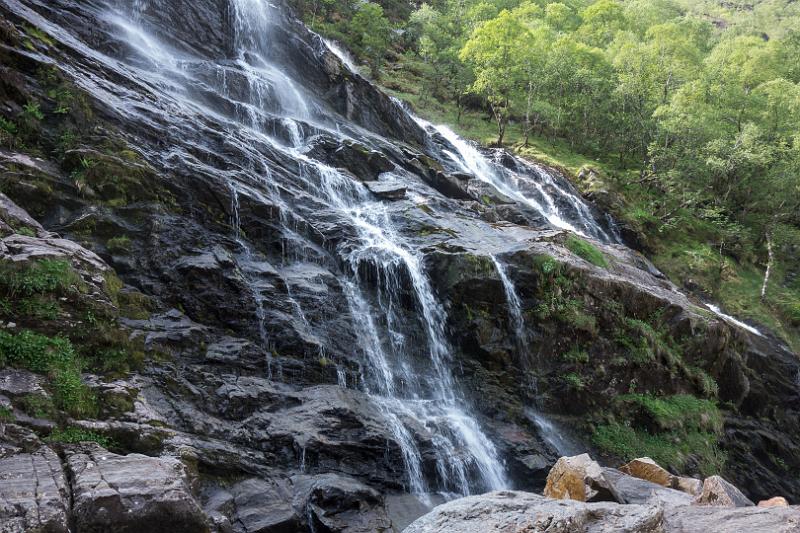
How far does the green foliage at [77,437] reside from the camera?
601 centimetres

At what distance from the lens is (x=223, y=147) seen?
48.4 feet

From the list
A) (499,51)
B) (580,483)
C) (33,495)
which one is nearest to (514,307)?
(580,483)

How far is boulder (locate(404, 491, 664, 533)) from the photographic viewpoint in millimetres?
4863

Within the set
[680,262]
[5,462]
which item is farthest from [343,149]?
[680,262]

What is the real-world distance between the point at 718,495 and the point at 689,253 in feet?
74.6

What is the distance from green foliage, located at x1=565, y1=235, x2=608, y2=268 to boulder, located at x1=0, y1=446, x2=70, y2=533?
14.9 m

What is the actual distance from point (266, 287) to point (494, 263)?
6.58 metres

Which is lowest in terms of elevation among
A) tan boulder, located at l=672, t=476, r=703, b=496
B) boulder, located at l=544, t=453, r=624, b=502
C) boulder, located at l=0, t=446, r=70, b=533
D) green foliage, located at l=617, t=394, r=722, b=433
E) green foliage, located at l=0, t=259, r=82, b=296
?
Answer: green foliage, located at l=617, t=394, r=722, b=433

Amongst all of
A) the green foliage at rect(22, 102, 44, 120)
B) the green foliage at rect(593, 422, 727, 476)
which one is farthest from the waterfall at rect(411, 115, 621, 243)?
the green foliage at rect(22, 102, 44, 120)

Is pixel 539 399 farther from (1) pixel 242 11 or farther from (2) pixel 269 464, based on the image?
(1) pixel 242 11

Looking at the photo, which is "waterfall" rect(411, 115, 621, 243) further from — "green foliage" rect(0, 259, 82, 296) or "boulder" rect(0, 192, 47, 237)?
"green foliage" rect(0, 259, 82, 296)

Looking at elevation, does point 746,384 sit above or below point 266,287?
below

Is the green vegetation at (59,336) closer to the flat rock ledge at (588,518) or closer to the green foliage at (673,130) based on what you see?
the flat rock ledge at (588,518)

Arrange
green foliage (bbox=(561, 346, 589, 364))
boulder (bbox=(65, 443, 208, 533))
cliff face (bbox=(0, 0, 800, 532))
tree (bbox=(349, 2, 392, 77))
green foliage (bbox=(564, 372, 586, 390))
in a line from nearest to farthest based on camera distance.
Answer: boulder (bbox=(65, 443, 208, 533)) < cliff face (bbox=(0, 0, 800, 532)) < green foliage (bbox=(564, 372, 586, 390)) < green foliage (bbox=(561, 346, 589, 364)) < tree (bbox=(349, 2, 392, 77))
